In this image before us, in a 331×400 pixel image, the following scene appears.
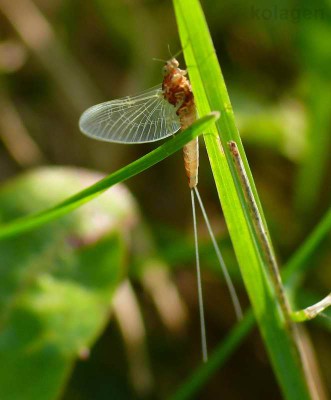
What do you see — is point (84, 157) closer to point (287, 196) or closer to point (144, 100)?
point (287, 196)

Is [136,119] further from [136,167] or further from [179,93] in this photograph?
[136,167]

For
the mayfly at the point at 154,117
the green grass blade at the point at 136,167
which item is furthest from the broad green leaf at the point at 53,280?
the green grass blade at the point at 136,167

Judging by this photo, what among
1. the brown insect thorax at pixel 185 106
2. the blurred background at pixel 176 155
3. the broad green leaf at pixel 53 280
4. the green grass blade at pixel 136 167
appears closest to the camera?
the green grass blade at pixel 136 167

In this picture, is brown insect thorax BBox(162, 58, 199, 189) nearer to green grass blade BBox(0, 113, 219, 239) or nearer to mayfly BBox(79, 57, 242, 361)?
mayfly BBox(79, 57, 242, 361)

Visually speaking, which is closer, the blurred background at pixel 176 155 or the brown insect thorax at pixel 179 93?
the brown insect thorax at pixel 179 93

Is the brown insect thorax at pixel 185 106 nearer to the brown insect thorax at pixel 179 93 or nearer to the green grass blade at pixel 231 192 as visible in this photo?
the brown insect thorax at pixel 179 93

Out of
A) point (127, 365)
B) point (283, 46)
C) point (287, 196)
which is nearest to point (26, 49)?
point (283, 46)

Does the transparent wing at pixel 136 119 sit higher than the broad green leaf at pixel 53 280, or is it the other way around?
the transparent wing at pixel 136 119

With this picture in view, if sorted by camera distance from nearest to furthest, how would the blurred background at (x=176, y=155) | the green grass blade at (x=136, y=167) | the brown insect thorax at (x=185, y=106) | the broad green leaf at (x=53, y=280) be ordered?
the green grass blade at (x=136, y=167) < the brown insect thorax at (x=185, y=106) < the broad green leaf at (x=53, y=280) < the blurred background at (x=176, y=155)
